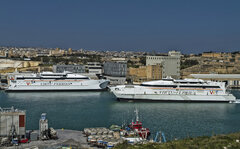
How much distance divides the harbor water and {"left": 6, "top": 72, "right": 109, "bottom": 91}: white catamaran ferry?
7196mm

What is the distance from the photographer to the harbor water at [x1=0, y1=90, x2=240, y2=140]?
1384cm

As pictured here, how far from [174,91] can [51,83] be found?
36.4 feet

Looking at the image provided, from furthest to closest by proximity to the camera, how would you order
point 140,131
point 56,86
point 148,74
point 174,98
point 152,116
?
1. point 148,74
2. point 56,86
3. point 174,98
4. point 152,116
5. point 140,131

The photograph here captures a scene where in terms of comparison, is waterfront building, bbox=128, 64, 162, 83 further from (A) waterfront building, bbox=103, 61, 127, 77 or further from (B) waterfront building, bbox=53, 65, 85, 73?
(B) waterfront building, bbox=53, 65, 85, 73

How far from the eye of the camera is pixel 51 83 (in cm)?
2862

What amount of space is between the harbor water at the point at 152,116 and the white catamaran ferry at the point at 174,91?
60 cm

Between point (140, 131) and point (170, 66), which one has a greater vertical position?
point (170, 66)

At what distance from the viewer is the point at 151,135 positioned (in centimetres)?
1256

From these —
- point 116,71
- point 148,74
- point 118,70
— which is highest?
point 118,70

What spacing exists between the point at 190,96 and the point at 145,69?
48.6 ft

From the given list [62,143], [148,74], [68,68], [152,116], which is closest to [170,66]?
[148,74]

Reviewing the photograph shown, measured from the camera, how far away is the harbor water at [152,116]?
13836 mm

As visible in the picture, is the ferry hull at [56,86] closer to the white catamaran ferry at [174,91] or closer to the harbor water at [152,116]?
the white catamaran ferry at [174,91]

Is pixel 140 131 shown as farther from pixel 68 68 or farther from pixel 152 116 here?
pixel 68 68
